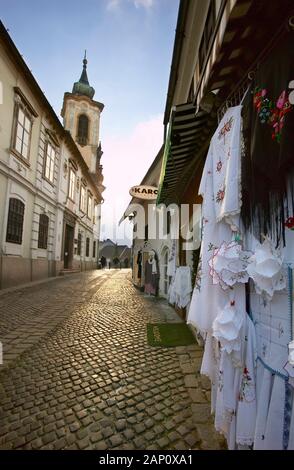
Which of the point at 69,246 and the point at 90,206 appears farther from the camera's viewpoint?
the point at 90,206

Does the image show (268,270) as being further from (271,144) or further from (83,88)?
(83,88)

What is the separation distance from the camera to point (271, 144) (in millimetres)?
1356

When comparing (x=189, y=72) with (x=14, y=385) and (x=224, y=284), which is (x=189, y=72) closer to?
(x=224, y=284)

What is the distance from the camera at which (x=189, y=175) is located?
4.38 m

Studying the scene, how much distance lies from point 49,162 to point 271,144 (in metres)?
14.1

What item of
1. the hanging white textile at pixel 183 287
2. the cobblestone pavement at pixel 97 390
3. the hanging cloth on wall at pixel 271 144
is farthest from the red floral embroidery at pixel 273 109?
the hanging white textile at pixel 183 287

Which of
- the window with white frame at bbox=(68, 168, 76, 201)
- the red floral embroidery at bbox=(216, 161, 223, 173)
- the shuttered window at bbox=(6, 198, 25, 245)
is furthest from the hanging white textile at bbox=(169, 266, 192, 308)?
the window with white frame at bbox=(68, 168, 76, 201)

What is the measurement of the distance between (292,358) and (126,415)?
1.77 meters

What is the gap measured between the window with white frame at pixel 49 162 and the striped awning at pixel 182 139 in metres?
10.8

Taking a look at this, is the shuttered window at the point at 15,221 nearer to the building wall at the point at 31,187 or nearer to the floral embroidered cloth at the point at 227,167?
the building wall at the point at 31,187

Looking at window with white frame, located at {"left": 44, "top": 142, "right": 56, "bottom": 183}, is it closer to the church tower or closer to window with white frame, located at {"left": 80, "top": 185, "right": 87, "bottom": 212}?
window with white frame, located at {"left": 80, "top": 185, "right": 87, "bottom": 212}

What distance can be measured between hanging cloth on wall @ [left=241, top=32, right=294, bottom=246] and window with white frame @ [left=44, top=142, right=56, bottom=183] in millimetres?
13165

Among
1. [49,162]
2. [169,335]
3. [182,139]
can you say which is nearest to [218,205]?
[182,139]
